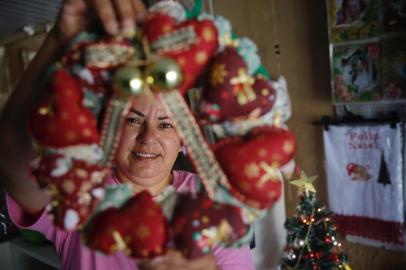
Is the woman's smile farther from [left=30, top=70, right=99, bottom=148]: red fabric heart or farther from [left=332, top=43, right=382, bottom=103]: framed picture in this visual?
[left=332, top=43, right=382, bottom=103]: framed picture

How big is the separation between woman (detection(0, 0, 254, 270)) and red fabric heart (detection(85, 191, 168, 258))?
0.10 feet

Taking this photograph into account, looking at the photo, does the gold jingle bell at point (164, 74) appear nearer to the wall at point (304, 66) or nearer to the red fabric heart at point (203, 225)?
the red fabric heart at point (203, 225)

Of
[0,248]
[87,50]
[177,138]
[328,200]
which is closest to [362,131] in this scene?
[328,200]

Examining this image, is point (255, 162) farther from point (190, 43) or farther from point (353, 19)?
point (353, 19)

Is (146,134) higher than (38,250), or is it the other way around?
(146,134)

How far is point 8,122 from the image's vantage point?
0.47 metres

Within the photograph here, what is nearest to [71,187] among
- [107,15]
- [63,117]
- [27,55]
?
[63,117]

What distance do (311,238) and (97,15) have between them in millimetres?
1134

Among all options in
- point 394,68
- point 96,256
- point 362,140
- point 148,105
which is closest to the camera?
point 148,105

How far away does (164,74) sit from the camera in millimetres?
353

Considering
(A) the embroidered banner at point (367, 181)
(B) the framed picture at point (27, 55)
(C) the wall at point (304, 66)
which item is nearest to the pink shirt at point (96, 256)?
(A) the embroidered banner at point (367, 181)

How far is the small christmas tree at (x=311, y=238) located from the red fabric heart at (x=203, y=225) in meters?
0.94

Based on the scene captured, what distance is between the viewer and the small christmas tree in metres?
1.27

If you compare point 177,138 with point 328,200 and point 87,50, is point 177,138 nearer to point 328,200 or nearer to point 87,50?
point 87,50
